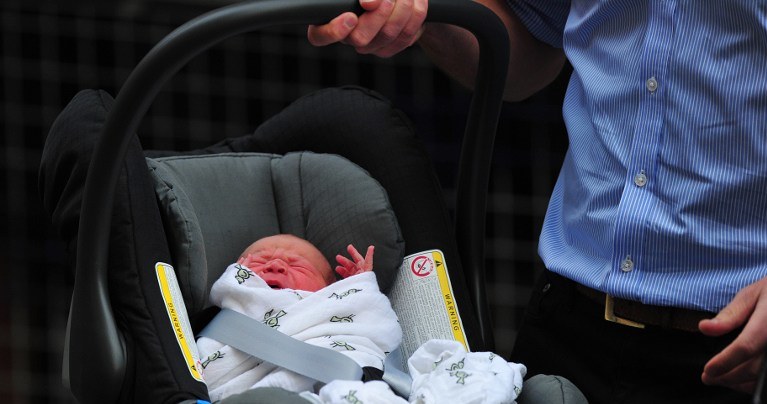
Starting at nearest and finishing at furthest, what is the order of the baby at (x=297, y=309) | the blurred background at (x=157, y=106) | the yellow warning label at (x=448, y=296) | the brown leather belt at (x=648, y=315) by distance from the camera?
the brown leather belt at (x=648, y=315) → the baby at (x=297, y=309) → the yellow warning label at (x=448, y=296) → the blurred background at (x=157, y=106)

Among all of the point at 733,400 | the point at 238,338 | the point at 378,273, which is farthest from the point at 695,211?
the point at 238,338

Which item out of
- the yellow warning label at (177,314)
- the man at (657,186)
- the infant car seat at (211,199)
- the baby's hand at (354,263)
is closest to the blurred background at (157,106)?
the infant car seat at (211,199)

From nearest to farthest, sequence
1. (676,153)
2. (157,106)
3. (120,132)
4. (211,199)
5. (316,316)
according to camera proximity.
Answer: (120,132), (676,153), (316,316), (211,199), (157,106)

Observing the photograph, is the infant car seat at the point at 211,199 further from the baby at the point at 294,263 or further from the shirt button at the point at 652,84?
the shirt button at the point at 652,84

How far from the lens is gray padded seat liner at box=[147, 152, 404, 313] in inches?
69.6

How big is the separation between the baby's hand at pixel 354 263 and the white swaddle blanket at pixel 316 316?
0.02 meters

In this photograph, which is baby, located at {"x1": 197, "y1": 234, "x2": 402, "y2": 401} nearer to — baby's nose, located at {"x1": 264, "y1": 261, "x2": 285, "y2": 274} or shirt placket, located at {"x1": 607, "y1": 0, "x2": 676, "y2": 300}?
baby's nose, located at {"x1": 264, "y1": 261, "x2": 285, "y2": 274}

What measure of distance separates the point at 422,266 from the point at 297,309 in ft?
0.63

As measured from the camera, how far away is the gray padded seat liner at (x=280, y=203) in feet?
5.80

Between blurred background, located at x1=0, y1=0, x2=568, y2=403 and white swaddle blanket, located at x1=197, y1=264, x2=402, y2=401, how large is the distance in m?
1.79

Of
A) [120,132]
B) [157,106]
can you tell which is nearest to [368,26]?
[120,132]

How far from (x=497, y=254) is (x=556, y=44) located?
195 cm

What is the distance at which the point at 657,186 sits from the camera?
1514 millimetres

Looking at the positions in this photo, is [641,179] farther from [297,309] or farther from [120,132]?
[120,132]
